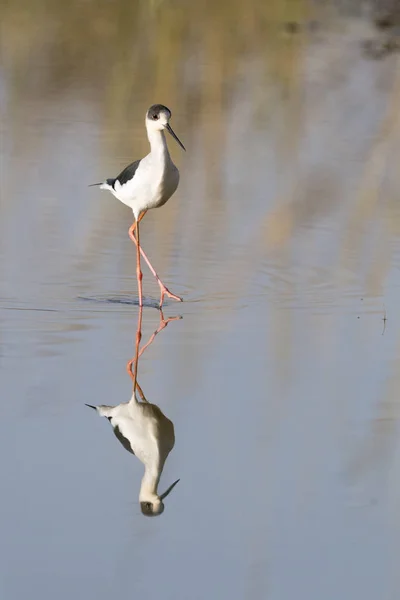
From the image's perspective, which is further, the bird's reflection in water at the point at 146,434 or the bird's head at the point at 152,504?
the bird's reflection in water at the point at 146,434

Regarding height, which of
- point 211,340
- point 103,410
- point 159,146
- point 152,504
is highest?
point 159,146

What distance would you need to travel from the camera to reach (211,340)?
5.89 m

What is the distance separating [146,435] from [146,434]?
12 millimetres

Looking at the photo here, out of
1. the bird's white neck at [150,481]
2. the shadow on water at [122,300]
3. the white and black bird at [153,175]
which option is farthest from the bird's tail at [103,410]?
the white and black bird at [153,175]

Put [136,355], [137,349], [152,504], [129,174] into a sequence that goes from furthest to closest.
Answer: [129,174] → [137,349] → [136,355] → [152,504]

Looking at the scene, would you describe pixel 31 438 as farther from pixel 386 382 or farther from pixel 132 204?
pixel 132 204

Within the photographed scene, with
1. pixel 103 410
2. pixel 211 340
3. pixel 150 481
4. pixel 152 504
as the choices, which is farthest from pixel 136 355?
pixel 152 504

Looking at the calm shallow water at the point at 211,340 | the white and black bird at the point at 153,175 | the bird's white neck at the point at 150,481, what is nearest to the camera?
the calm shallow water at the point at 211,340

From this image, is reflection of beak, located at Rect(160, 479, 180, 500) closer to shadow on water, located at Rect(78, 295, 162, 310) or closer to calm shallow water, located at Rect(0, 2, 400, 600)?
calm shallow water, located at Rect(0, 2, 400, 600)

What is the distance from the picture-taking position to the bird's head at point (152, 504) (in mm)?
4086

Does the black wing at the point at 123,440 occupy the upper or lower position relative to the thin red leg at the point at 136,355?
lower

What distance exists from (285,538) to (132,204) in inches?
145

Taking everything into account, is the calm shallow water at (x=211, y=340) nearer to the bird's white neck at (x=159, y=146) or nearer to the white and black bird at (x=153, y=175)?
the white and black bird at (x=153, y=175)

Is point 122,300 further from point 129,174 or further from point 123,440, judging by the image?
point 123,440
